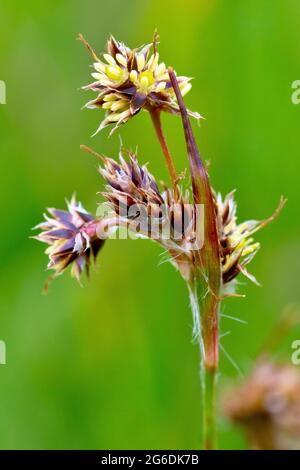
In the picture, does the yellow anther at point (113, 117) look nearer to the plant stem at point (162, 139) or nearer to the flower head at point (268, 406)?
the plant stem at point (162, 139)

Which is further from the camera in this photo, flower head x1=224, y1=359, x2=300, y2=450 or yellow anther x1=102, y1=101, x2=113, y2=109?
flower head x1=224, y1=359, x2=300, y2=450

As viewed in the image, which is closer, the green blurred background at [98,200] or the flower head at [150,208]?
the flower head at [150,208]

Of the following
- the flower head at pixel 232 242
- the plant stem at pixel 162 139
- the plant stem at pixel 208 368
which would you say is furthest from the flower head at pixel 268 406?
the plant stem at pixel 162 139

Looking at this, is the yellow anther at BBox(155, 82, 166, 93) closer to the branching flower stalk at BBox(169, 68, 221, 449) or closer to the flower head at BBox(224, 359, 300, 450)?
the branching flower stalk at BBox(169, 68, 221, 449)

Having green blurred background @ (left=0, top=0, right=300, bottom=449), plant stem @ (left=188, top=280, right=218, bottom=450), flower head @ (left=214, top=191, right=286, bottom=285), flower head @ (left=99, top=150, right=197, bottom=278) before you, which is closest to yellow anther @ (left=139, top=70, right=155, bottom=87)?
flower head @ (left=99, top=150, right=197, bottom=278)

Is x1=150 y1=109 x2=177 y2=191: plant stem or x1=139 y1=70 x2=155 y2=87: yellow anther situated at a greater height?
x1=139 y1=70 x2=155 y2=87: yellow anther
